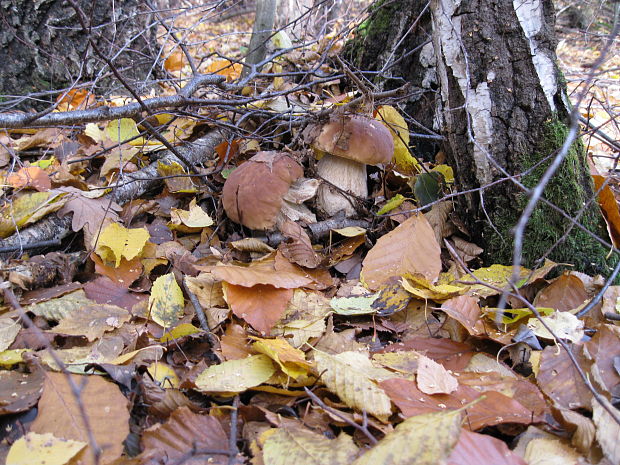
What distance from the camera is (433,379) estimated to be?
1275 millimetres

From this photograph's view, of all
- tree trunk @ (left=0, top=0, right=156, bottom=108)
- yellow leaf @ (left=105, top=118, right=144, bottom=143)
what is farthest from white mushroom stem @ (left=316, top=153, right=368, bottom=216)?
tree trunk @ (left=0, top=0, right=156, bottom=108)

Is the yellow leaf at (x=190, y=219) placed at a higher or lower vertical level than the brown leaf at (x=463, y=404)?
higher

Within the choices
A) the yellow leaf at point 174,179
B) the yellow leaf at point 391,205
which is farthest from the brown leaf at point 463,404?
the yellow leaf at point 174,179

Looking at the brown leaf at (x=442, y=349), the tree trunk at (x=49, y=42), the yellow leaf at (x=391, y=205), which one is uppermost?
the tree trunk at (x=49, y=42)

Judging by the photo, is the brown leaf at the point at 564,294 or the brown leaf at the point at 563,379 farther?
the brown leaf at the point at 564,294

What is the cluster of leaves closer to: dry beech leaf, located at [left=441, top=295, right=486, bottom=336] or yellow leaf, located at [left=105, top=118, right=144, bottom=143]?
dry beech leaf, located at [left=441, top=295, right=486, bottom=336]

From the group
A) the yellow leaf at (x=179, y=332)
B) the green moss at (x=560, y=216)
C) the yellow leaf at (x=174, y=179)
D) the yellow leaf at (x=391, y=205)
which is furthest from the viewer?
the yellow leaf at (x=174, y=179)

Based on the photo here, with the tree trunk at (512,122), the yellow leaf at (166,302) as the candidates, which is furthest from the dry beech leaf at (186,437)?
the tree trunk at (512,122)

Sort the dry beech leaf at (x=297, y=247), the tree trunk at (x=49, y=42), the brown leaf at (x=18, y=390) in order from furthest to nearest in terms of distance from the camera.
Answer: the tree trunk at (x=49, y=42), the dry beech leaf at (x=297, y=247), the brown leaf at (x=18, y=390)

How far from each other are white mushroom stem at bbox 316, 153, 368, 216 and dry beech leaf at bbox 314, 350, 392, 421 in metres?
1.04

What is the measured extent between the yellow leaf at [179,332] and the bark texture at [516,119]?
1230mm

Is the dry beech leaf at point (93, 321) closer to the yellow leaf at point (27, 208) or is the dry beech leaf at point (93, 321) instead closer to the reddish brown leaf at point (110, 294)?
the reddish brown leaf at point (110, 294)

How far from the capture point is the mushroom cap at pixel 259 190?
1954 mm

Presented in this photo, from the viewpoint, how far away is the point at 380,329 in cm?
163
